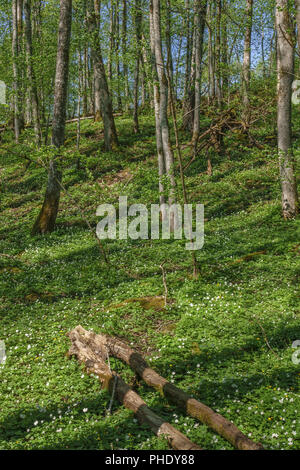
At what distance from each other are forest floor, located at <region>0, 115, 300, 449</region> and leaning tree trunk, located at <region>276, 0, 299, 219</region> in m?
0.60

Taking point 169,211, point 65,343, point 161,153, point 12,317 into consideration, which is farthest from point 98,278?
point 161,153

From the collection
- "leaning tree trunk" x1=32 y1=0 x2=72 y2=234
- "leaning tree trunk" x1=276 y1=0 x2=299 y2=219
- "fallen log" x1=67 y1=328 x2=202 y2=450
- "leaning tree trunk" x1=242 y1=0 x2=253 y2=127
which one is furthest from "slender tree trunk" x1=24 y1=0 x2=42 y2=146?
"fallen log" x1=67 y1=328 x2=202 y2=450

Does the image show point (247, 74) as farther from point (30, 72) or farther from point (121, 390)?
point (121, 390)

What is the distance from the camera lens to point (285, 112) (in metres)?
12.6

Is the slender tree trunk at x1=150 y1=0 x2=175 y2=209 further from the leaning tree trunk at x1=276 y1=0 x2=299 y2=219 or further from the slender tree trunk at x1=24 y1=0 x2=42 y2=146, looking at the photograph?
the slender tree trunk at x1=24 y1=0 x2=42 y2=146

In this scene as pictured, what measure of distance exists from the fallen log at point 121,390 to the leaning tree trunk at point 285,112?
27.1 feet

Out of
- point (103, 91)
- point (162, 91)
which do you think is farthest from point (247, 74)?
point (162, 91)

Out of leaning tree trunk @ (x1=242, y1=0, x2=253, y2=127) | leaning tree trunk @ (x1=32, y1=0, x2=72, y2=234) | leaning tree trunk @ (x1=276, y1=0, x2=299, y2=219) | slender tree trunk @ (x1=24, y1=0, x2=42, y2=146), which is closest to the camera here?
leaning tree trunk @ (x1=276, y1=0, x2=299, y2=219)

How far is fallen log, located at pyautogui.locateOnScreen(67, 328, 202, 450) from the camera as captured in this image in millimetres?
4715

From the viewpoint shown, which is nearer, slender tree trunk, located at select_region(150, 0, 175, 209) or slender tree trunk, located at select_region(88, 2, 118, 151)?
slender tree trunk, located at select_region(150, 0, 175, 209)

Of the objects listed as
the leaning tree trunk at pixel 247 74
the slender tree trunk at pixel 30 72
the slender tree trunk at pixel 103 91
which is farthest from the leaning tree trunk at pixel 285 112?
the slender tree trunk at pixel 30 72
